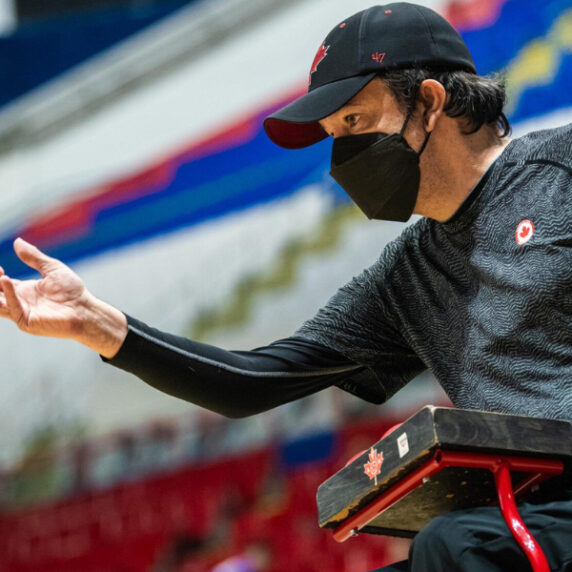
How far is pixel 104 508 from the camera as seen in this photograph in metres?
4.52

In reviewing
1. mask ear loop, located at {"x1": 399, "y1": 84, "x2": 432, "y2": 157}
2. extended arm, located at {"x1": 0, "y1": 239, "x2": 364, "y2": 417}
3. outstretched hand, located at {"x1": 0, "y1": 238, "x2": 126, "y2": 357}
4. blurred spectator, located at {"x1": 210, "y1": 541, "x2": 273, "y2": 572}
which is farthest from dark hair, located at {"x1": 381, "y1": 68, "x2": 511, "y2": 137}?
blurred spectator, located at {"x1": 210, "y1": 541, "x2": 273, "y2": 572}

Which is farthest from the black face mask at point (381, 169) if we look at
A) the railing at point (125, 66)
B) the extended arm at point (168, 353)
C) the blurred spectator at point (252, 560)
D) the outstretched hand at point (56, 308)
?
the railing at point (125, 66)

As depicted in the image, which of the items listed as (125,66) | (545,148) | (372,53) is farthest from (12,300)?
(125,66)

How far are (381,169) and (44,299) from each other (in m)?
0.50

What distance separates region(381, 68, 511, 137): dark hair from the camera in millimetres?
1288

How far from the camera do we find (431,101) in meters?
1.30

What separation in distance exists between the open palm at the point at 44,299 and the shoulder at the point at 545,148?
0.62 meters

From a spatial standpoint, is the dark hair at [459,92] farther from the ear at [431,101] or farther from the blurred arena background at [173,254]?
the blurred arena background at [173,254]

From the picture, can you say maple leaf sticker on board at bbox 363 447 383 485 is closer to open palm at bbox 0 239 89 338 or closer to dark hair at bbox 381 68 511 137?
open palm at bbox 0 239 89 338

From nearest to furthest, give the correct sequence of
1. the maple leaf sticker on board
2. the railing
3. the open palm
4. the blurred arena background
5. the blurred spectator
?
the maple leaf sticker on board
the open palm
the blurred spectator
the blurred arena background
the railing

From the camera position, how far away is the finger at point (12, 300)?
1.13 m

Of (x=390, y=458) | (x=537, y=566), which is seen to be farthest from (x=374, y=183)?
(x=537, y=566)

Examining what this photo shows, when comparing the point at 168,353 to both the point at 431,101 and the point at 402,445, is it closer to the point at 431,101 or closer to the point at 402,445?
the point at 402,445

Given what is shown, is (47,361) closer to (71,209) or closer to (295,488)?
(71,209)
